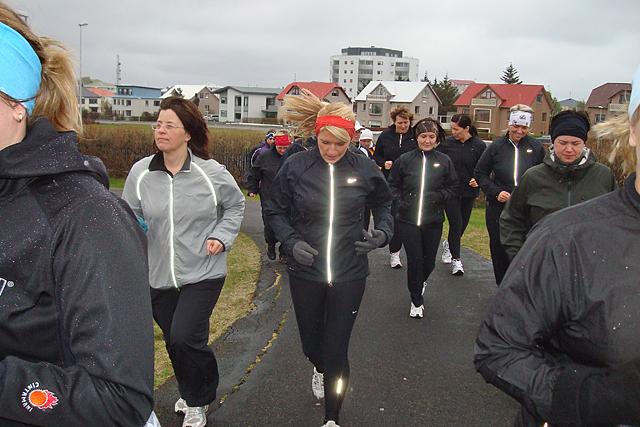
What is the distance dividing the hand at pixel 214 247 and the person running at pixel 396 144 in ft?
16.0

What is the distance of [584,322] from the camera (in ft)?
5.13

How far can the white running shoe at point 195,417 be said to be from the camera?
12.2 ft

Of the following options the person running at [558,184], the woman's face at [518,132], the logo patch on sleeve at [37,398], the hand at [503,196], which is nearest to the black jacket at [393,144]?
the woman's face at [518,132]

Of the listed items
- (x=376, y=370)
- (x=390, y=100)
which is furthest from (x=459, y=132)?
(x=390, y=100)

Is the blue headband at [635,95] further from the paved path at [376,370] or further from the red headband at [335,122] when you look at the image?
the paved path at [376,370]

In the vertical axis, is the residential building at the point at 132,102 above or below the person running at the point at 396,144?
above

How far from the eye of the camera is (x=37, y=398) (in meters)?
1.32

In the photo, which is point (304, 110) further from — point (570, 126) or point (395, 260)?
point (395, 260)

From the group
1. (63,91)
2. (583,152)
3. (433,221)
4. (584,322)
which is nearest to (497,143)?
(433,221)

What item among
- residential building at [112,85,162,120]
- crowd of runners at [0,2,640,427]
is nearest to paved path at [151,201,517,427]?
crowd of runners at [0,2,640,427]

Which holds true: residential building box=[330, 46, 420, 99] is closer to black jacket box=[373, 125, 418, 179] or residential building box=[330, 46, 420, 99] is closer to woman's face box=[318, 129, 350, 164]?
black jacket box=[373, 125, 418, 179]

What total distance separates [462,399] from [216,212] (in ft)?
8.09

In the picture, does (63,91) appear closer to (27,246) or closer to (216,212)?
(27,246)

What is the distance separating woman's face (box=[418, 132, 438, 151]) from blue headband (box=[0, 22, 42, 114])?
5352mm
